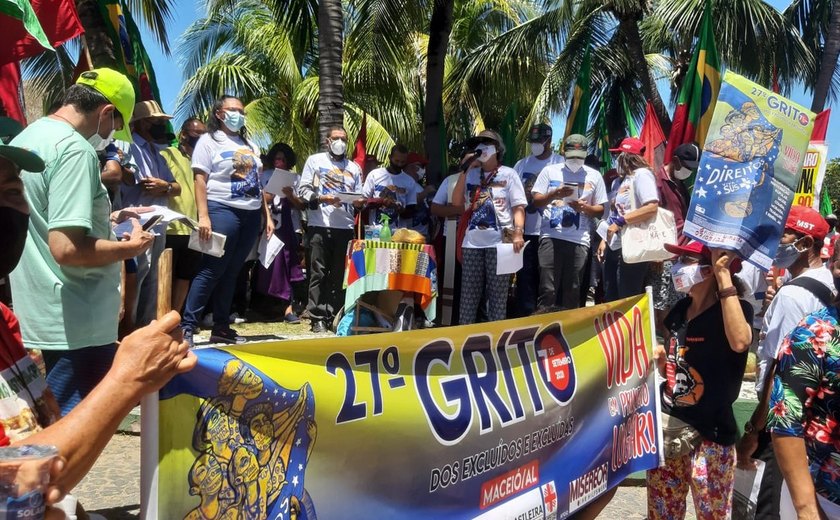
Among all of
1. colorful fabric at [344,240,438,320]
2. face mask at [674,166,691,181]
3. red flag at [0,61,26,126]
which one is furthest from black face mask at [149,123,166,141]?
face mask at [674,166,691,181]

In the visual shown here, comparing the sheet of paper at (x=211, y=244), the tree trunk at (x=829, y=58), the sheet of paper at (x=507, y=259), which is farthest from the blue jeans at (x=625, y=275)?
the tree trunk at (x=829, y=58)

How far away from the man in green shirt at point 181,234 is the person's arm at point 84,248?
3007 mm

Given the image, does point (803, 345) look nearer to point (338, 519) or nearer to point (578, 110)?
point (338, 519)

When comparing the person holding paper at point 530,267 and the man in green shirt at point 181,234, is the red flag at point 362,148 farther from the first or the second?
the man in green shirt at point 181,234

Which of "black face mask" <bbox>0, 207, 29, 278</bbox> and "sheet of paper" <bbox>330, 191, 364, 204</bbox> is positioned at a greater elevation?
"sheet of paper" <bbox>330, 191, 364, 204</bbox>

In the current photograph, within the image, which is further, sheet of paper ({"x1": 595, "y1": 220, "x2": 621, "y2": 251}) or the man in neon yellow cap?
sheet of paper ({"x1": 595, "y1": 220, "x2": 621, "y2": 251})

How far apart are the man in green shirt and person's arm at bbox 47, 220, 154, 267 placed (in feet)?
A: 9.87

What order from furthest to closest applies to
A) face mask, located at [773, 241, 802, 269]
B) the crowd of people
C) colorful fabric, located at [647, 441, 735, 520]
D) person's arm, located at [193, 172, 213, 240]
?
person's arm, located at [193, 172, 213, 240] < face mask, located at [773, 241, 802, 269] < colorful fabric, located at [647, 441, 735, 520] < the crowd of people

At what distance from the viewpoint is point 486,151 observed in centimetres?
717

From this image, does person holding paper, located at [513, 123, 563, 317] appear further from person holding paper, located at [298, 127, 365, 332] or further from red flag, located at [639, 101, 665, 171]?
red flag, located at [639, 101, 665, 171]

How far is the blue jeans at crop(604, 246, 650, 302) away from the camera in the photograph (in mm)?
7027

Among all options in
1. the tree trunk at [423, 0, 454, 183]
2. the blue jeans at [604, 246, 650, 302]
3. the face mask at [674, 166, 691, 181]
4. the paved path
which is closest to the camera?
the paved path

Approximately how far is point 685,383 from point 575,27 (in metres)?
18.2

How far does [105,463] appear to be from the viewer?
446 centimetres
